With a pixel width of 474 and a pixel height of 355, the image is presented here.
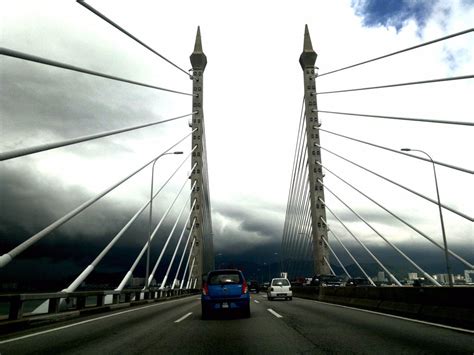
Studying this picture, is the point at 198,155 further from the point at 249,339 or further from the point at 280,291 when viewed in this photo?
the point at 249,339

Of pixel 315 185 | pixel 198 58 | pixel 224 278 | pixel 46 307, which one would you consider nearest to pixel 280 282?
pixel 315 185

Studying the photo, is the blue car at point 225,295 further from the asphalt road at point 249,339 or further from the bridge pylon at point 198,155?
the bridge pylon at point 198,155

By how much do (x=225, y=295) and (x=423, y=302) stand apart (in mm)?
6027

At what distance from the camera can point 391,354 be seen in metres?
5.93

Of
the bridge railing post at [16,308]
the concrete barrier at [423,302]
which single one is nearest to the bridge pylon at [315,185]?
the concrete barrier at [423,302]

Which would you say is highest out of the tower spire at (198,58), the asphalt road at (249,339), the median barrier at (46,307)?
the tower spire at (198,58)

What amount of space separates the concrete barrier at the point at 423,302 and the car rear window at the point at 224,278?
5363 mm

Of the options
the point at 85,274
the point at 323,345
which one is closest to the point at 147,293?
the point at 85,274

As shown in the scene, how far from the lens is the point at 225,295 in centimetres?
1219

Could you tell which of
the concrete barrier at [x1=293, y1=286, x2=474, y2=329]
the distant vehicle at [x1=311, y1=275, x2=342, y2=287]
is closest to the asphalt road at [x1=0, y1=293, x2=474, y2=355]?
the concrete barrier at [x1=293, y1=286, x2=474, y2=329]

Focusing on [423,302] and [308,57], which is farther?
[308,57]

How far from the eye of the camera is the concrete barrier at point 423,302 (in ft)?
31.3

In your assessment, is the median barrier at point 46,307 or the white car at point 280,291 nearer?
the median barrier at point 46,307

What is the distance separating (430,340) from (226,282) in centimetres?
655
